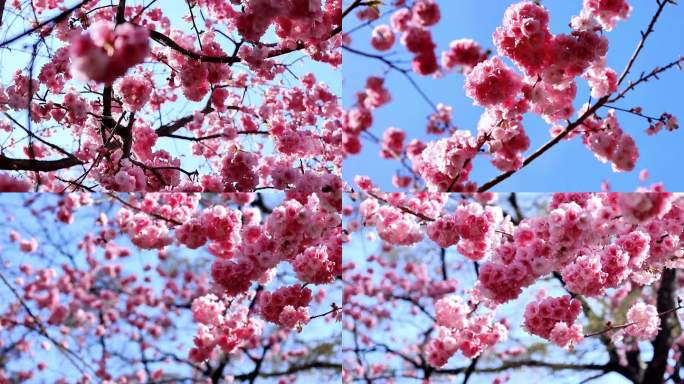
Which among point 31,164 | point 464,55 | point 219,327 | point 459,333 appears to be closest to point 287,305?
point 219,327

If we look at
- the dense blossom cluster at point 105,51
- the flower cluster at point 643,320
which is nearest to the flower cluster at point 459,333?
the flower cluster at point 643,320

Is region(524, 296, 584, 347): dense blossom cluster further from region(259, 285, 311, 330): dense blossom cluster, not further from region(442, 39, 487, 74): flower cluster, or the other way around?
region(442, 39, 487, 74): flower cluster

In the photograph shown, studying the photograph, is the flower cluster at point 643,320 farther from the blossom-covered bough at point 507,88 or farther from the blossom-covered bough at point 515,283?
the blossom-covered bough at point 507,88

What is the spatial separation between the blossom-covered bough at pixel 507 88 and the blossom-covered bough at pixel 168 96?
22 cm

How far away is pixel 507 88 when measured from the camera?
197cm

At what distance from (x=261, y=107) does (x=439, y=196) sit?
35.0 inches

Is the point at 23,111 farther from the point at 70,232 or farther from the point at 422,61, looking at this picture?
the point at 422,61

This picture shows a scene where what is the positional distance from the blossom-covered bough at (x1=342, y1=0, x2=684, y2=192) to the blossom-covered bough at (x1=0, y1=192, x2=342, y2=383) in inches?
18.7

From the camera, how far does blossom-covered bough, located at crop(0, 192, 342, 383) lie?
6.60 ft

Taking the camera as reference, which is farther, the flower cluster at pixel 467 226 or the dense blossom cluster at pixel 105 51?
the flower cluster at pixel 467 226

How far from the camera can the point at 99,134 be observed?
234 cm

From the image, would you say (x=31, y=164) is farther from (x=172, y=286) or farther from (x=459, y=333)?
(x=459, y=333)

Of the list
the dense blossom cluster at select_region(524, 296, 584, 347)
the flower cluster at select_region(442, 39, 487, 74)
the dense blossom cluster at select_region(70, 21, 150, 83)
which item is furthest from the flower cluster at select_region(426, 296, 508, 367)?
the dense blossom cluster at select_region(70, 21, 150, 83)

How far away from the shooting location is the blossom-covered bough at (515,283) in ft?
6.29
